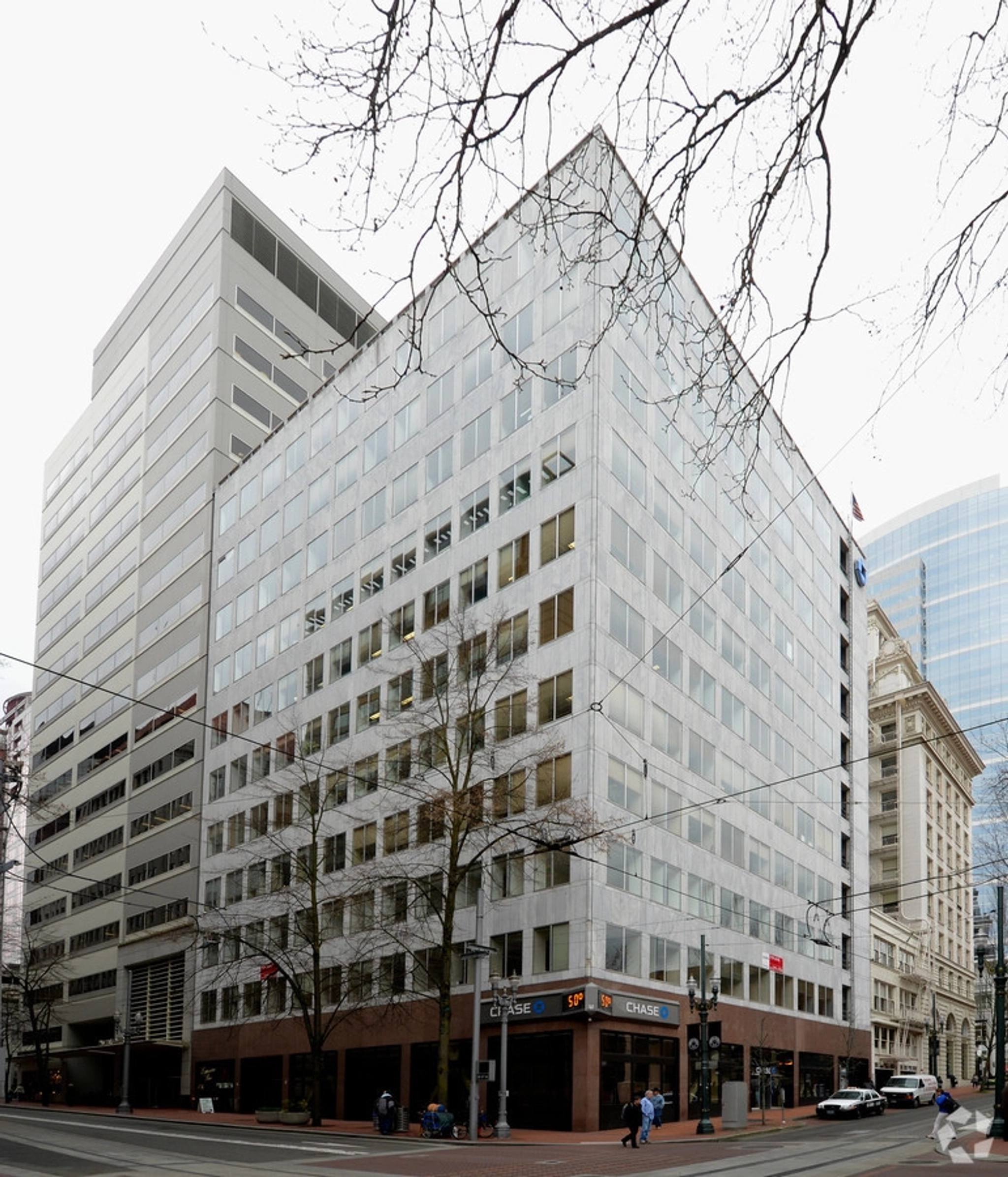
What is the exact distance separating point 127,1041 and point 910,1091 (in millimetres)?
37214

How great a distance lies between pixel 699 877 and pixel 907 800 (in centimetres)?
5793

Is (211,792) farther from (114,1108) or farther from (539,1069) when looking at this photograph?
(539,1069)

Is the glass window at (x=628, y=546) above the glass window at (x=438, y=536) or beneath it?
beneath

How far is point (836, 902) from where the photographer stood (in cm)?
7062

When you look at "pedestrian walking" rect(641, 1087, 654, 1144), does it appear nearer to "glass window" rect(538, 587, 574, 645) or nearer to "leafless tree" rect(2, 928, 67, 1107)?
"glass window" rect(538, 587, 574, 645)

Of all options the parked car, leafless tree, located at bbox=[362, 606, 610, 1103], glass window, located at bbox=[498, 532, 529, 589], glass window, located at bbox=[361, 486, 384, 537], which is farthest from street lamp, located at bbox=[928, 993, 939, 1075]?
glass window, located at bbox=[498, 532, 529, 589]

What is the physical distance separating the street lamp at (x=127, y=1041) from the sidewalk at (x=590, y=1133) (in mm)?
774

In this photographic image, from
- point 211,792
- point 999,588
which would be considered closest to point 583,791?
point 211,792

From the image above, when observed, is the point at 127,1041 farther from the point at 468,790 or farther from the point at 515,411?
the point at 515,411

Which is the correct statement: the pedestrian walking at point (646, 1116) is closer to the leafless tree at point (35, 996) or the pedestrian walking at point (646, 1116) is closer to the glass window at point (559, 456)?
the glass window at point (559, 456)

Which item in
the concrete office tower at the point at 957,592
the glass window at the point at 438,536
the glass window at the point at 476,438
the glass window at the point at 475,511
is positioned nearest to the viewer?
the glass window at the point at 475,511

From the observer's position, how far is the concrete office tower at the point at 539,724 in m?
44.5

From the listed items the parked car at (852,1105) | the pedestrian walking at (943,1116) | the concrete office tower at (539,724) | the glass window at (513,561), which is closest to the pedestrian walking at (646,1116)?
the concrete office tower at (539,724)

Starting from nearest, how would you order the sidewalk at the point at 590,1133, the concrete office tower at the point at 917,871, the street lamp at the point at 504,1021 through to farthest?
1. the sidewalk at the point at 590,1133
2. the street lamp at the point at 504,1021
3. the concrete office tower at the point at 917,871
